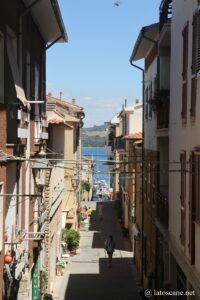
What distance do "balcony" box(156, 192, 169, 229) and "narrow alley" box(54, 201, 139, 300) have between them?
440 centimetres

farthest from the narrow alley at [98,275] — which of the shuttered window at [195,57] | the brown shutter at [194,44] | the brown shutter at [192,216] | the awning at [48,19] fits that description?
the brown shutter at [194,44]

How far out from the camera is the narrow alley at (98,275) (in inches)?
939

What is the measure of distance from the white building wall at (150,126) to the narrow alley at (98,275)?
19.7ft

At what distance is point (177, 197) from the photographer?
53.4 feet

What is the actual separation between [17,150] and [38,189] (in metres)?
5.71

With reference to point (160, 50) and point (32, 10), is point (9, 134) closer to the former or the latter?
point (32, 10)

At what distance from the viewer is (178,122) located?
52.1ft

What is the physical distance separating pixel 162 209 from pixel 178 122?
4676 millimetres

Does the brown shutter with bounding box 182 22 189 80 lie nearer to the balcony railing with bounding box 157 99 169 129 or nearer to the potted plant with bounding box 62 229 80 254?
the balcony railing with bounding box 157 99 169 129

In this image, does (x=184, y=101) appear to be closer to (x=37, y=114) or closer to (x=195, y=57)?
(x=195, y=57)

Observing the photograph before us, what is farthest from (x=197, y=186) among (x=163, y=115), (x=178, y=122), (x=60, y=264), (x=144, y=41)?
(x=60, y=264)

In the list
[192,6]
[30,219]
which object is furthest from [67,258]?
[192,6]

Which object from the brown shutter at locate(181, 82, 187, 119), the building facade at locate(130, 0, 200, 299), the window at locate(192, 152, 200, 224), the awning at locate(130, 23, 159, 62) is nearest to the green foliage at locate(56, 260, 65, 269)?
the building facade at locate(130, 0, 200, 299)

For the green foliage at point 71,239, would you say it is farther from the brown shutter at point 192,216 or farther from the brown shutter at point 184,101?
the brown shutter at point 192,216
